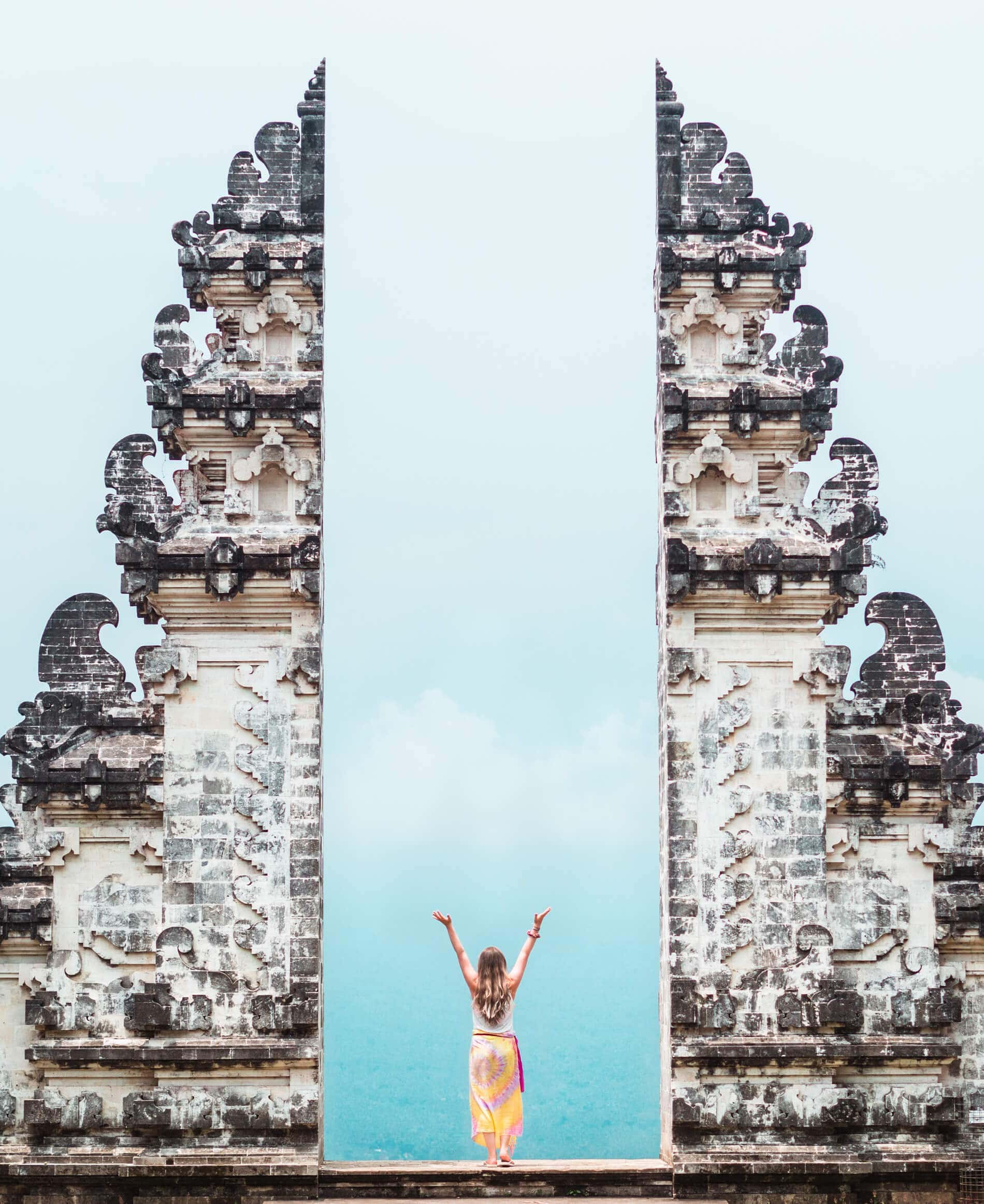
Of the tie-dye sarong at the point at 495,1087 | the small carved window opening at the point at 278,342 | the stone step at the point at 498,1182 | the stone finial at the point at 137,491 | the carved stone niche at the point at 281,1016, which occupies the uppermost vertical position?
the small carved window opening at the point at 278,342

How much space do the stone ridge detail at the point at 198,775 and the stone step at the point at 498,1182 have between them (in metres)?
0.48

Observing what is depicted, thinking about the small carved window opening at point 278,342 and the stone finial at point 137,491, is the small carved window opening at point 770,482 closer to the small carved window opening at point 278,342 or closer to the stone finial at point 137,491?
the small carved window opening at point 278,342

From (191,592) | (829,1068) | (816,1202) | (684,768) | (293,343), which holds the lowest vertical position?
(816,1202)

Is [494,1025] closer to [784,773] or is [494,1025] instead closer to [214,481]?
[784,773]

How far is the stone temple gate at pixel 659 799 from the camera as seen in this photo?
15930 mm

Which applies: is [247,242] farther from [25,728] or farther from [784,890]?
[784,890]

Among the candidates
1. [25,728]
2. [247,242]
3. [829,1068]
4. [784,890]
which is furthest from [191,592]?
[829,1068]

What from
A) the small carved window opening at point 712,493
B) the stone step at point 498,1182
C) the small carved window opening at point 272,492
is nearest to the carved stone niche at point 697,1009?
the stone step at point 498,1182

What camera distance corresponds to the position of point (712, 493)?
17.4 metres

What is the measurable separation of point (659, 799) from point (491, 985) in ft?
8.42

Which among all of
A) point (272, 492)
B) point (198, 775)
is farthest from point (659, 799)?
point (272, 492)

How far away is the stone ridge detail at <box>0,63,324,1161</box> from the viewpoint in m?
16.0

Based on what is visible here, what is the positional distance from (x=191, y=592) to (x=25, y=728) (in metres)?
2.01

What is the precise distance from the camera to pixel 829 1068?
52.9 feet
